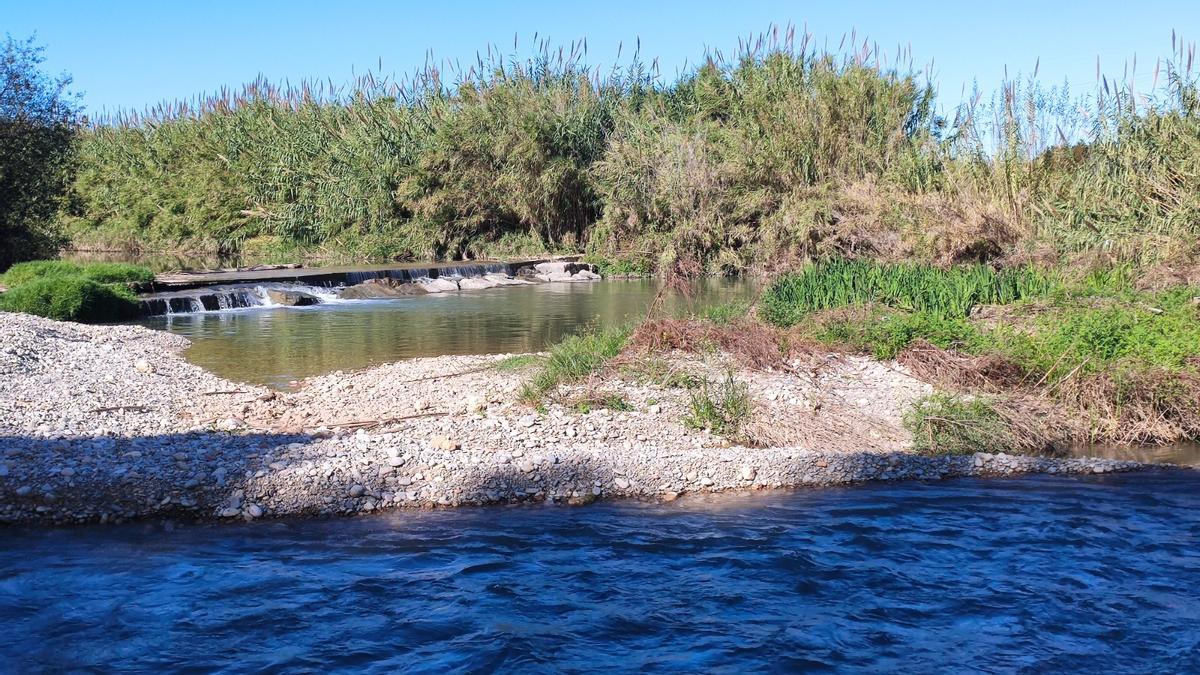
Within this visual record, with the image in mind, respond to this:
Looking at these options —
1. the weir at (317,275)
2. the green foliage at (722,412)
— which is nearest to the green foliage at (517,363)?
the green foliage at (722,412)

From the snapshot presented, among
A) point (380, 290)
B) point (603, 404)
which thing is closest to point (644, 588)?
point (603, 404)

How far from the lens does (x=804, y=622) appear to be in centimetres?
514

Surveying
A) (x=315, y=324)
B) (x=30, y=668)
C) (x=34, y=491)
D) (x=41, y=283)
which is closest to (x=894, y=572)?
(x=30, y=668)

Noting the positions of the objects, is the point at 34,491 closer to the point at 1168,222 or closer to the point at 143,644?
the point at 143,644

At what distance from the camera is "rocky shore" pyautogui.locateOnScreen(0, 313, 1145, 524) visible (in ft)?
22.3

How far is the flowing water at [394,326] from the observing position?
12.7m

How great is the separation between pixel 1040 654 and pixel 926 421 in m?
3.90

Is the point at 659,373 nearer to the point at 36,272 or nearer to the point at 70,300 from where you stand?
the point at 70,300

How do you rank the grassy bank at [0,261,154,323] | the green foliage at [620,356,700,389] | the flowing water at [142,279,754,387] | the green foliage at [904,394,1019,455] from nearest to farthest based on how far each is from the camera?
the green foliage at [904,394,1019,455]
the green foliage at [620,356,700,389]
the flowing water at [142,279,754,387]
the grassy bank at [0,261,154,323]

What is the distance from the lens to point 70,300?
16.0m

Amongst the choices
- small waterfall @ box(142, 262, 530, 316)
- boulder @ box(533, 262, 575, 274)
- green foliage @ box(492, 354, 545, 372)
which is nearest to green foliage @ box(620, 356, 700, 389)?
green foliage @ box(492, 354, 545, 372)

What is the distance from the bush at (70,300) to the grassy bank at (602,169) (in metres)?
9.98

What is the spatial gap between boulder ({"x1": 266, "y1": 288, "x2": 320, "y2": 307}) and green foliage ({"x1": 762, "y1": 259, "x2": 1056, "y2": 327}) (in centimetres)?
1085

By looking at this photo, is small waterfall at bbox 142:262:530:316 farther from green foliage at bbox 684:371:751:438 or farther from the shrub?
green foliage at bbox 684:371:751:438
